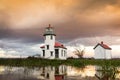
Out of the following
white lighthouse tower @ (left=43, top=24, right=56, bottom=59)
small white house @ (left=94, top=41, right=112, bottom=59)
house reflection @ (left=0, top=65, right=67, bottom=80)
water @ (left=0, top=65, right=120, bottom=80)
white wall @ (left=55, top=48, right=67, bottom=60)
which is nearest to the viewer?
water @ (left=0, top=65, right=120, bottom=80)

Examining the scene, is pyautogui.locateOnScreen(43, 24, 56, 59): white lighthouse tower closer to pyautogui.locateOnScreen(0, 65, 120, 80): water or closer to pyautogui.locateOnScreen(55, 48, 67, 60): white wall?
pyautogui.locateOnScreen(55, 48, 67, 60): white wall

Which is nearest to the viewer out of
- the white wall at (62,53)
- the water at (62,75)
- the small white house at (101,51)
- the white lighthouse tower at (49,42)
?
the water at (62,75)

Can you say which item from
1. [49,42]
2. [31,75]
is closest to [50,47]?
[49,42]

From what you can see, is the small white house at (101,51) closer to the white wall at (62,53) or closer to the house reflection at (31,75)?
the white wall at (62,53)

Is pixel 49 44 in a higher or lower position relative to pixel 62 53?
higher

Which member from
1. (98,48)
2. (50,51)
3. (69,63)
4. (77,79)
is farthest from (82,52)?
(77,79)

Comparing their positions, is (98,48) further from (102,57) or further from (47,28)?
→ (47,28)

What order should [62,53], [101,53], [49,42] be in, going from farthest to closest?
[101,53]
[62,53]
[49,42]

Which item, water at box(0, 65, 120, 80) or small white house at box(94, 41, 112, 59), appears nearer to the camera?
water at box(0, 65, 120, 80)

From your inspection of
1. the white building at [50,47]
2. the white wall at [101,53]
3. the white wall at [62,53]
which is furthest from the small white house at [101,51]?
the white building at [50,47]

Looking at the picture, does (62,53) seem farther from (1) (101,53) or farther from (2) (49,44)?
(1) (101,53)

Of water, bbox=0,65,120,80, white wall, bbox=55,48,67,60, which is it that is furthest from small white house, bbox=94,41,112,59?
water, bbox=0,65,120,80

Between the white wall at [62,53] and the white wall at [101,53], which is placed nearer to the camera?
the white wall at [62,53]

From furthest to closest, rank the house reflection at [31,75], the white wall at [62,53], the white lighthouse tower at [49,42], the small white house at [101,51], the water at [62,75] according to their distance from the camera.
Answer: the small white house at [101,51] → the white wall at [62,53] → the white lighthouse tower at [49,42] → the house reflection at [31,75] → the water at [62,75]
